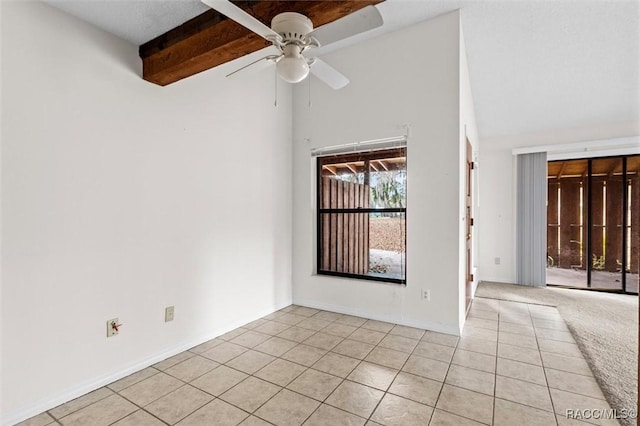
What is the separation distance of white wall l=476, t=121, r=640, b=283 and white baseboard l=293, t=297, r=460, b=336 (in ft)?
9.35

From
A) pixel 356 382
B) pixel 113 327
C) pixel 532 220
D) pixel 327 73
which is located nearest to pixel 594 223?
pixel 532 220

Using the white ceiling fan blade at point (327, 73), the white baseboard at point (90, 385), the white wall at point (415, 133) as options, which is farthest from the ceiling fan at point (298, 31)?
the white baseboard at point (90, 385)

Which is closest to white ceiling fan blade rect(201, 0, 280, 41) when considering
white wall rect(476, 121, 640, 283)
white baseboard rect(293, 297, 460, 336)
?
white baseboard rect(293, 297, 460, 336)

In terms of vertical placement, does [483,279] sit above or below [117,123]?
below

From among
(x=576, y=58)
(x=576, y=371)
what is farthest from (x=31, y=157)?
(x=576, y=58)

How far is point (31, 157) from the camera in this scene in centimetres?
180

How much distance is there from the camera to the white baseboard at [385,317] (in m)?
2.92

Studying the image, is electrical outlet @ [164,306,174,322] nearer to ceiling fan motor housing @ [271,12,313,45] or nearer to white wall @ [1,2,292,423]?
white wall @ [1,2,292,423]

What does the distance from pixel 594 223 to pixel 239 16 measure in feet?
19.0

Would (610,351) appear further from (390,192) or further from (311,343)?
(311,343)

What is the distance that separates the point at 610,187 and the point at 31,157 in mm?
6738

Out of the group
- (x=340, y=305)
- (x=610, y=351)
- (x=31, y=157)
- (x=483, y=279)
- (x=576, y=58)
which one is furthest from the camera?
(x=483, y=279)

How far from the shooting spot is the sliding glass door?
4398 millimetres

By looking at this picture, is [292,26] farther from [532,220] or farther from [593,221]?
[593,221]
